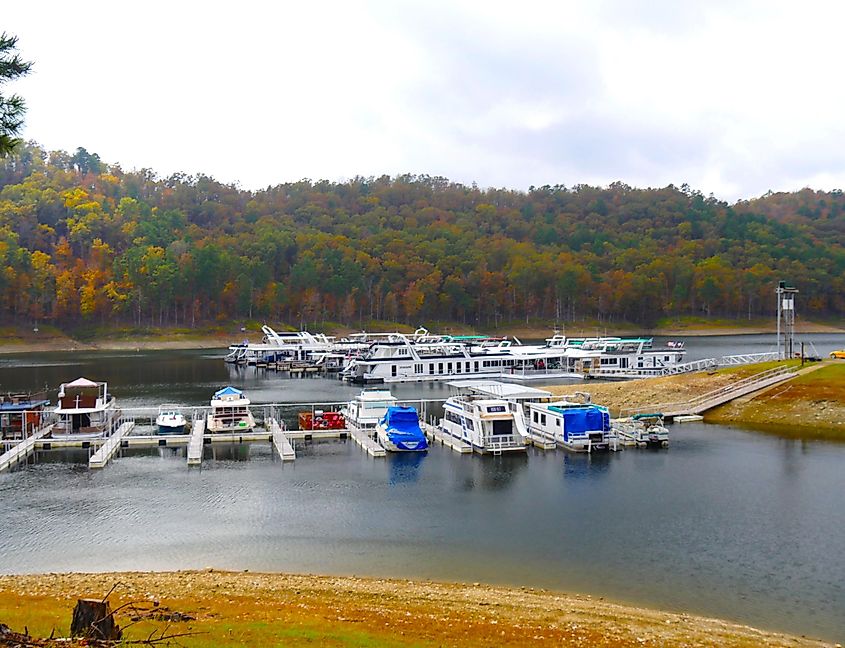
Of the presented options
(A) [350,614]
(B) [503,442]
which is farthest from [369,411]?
(A) [350,614]

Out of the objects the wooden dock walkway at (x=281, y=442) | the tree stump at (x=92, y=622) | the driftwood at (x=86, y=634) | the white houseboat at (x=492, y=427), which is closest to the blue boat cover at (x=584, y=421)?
the white houseboat at (x=492, y=427)

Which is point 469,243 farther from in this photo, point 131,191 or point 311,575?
point 311,575

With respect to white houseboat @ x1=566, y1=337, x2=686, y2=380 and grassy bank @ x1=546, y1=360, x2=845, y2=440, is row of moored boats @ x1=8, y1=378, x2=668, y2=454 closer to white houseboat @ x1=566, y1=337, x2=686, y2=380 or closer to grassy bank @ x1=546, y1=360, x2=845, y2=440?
grassy bank @ x1=546, y1=360, x2=845, y2=440

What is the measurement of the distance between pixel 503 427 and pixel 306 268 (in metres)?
120

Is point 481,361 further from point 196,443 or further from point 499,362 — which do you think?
point 196,443

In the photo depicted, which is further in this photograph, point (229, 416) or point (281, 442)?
point (229, 416)

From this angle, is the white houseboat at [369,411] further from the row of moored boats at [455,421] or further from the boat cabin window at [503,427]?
the boat cabin window at [503,427]

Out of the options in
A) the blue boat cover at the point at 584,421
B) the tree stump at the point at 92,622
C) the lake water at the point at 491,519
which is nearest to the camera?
the tree stump at the point at 92,622

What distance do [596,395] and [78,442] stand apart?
3515 cm

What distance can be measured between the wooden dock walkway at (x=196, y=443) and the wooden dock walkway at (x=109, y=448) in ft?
12.2

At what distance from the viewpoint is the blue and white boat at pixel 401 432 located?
1540 inches

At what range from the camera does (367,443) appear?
1588 inches

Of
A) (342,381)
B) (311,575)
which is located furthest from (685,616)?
(342,381)

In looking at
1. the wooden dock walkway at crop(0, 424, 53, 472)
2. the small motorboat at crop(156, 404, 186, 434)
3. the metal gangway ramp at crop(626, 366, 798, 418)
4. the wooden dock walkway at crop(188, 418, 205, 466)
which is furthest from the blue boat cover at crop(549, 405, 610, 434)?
the wooden dock walkway at crop(0, 424, 53, 472)
